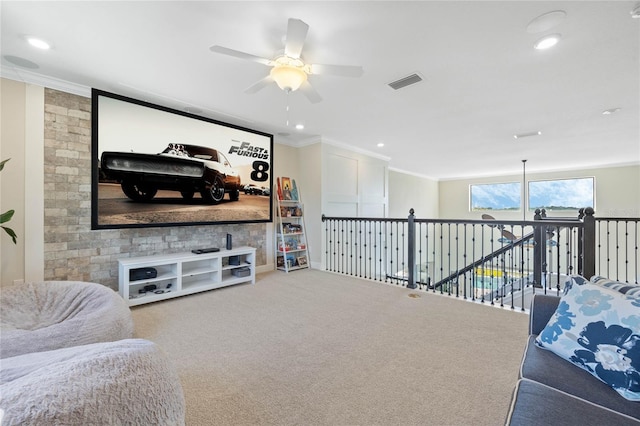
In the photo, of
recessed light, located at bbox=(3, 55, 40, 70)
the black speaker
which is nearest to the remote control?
the black speaker

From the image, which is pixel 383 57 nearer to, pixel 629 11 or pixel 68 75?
pixel 629 11

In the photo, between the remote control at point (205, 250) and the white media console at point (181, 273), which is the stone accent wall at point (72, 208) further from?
the remote control at point (205, 250)

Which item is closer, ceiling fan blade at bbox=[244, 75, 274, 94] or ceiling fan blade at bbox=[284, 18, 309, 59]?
ceiling fan blade at bbox=[284, 18, 309, 59]

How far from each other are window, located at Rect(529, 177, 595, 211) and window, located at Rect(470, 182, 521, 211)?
15.6 inches

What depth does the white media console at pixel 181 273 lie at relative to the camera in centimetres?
288

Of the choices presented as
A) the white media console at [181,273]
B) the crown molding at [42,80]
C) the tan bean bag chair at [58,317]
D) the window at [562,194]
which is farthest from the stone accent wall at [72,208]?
the window at [562,194]

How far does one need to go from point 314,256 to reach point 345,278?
0.89 m

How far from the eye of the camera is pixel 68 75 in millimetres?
2600

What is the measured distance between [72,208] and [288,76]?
2.71 metres

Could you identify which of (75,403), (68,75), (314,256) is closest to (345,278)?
(314,256)

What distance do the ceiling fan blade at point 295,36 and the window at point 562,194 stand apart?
871cm

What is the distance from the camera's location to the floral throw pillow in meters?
1.01

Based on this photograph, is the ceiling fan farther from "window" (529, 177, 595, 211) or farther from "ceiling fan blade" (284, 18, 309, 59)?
"window" (529, 177, 595, 211)

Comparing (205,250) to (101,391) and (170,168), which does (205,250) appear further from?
(101,391)
